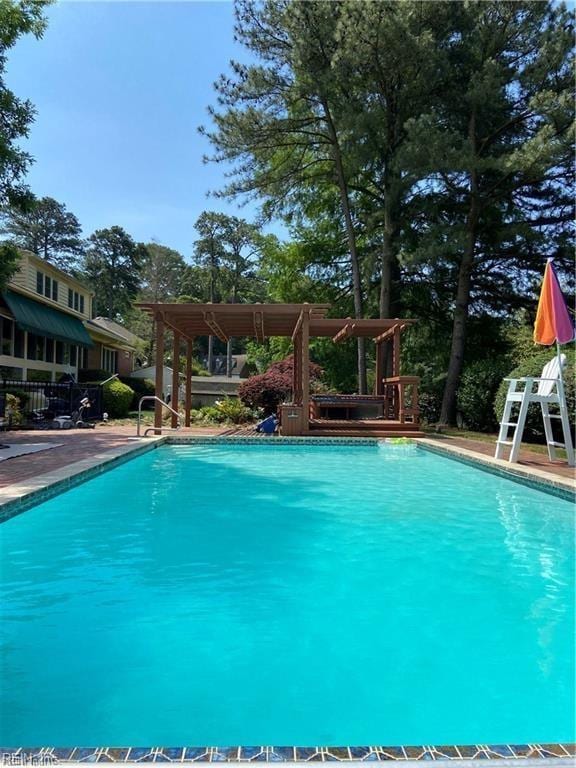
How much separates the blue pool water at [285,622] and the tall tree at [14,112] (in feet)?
26.9

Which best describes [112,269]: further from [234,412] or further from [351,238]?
[234,412]

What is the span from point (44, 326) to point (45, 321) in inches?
18.7

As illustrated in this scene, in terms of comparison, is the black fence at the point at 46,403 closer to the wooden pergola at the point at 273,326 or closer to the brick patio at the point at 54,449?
the brick patio at the point at 54,449

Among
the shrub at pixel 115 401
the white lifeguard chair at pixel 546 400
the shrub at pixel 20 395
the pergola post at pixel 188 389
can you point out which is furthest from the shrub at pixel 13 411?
the white lifeguard chair at pixel 546 400

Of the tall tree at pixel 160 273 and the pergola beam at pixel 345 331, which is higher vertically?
the tall tree at pixel 160 273

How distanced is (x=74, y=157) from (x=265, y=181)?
23.7 ft

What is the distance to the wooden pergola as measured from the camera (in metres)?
13.4

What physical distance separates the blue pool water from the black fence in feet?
33.2

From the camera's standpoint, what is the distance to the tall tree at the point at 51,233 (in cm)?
4844

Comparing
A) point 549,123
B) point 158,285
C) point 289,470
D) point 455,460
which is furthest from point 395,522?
point 158,285

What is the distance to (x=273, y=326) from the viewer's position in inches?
639

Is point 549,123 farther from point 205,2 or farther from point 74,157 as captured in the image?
point 74,157

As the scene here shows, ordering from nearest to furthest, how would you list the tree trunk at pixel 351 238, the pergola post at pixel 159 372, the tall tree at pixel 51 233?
1. the pergola post at pixel 159 372
2. the tree trunk at pixel 351 238
3. the tall tree at pixel 51 233

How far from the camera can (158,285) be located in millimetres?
54375
